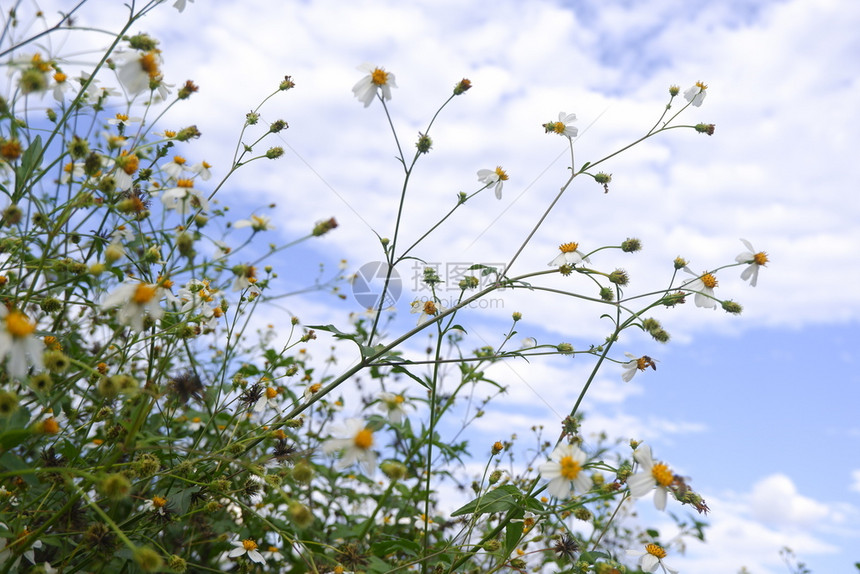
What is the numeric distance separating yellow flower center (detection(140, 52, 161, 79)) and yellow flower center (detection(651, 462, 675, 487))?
2010 millimetres

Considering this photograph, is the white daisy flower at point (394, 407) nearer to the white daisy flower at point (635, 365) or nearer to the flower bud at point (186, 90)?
the white daisy flower at point (635, 365)

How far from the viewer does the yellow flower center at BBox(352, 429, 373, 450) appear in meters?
1.63

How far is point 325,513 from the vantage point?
3520 mm

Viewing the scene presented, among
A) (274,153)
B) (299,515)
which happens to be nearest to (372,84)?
(274,153)

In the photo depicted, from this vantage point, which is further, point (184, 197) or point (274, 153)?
point (274, 153)

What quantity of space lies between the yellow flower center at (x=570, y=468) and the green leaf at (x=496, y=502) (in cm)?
20

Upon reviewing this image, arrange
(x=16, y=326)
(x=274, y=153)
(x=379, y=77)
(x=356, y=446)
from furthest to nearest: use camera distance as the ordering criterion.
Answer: (x=274, y=153) → (x=379, y=77) → (x=356, y=446) → (x=16, y=326)

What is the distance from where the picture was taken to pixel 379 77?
243 cm

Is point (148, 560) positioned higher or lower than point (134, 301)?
lower

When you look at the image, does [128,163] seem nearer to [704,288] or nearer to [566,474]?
[566,474]

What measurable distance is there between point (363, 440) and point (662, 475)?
96 cm

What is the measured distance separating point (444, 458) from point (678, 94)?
225 cm

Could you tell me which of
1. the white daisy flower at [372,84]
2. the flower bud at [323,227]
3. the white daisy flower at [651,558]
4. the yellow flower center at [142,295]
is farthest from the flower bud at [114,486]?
the white daisy flower at [651,558]

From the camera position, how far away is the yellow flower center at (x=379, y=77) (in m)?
2.43
